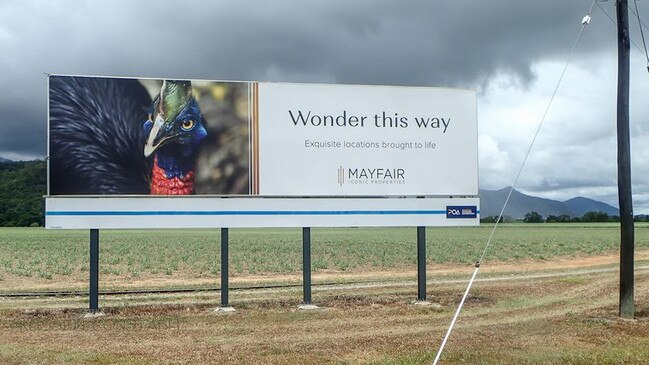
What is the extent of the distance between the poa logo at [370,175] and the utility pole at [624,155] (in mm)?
4753

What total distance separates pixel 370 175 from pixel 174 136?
4510mm

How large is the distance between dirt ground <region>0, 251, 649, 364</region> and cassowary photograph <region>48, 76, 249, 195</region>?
9.27 ft

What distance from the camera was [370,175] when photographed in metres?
15.3

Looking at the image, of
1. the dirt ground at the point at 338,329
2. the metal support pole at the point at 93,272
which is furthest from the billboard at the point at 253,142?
the dirt ground at the point at 338,329

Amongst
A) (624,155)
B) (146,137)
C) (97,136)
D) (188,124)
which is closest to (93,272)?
(97,136)

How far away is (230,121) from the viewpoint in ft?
48.2

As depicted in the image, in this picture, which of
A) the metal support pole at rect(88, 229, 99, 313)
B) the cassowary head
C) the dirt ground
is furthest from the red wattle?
the dirt ground

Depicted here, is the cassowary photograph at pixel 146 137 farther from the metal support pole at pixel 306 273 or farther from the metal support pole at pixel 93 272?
the metal support pole at pixel 306 273

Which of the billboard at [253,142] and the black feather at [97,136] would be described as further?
the billboard at [253,142]

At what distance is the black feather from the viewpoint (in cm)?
1414

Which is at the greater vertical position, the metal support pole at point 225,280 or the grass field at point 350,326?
the metal support pole at point 225,280

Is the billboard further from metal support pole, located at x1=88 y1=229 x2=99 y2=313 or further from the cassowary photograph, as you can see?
metal support pole, located at x1=88 y1=229 x2=99 y2=313

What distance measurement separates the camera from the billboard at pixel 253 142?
1425 centimetres

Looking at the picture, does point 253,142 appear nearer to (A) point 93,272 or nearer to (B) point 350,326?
(A) point 93,272
